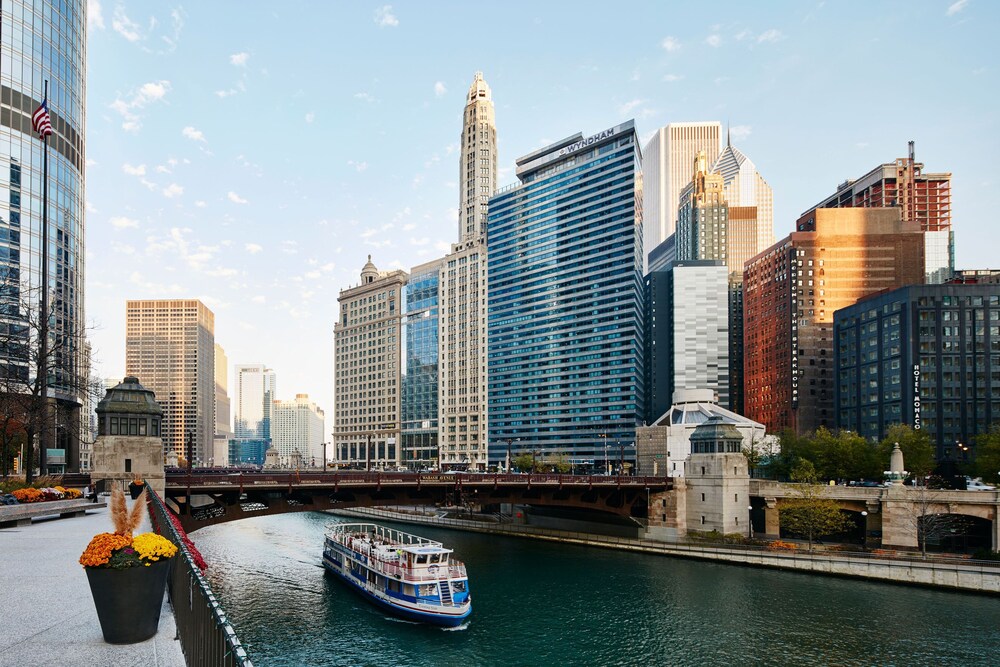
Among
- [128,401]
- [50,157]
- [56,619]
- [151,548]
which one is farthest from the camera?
[50,157]

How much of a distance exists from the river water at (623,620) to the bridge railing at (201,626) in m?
32.4

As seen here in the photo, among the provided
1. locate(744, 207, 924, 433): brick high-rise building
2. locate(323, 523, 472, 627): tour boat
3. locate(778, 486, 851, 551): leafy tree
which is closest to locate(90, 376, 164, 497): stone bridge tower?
locate(323, 523, 472, 627): tour boat

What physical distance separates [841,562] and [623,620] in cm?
2746

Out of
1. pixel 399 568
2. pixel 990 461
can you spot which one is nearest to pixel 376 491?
pixel 399 568

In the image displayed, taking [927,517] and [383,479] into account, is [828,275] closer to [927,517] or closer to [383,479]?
[927,517]

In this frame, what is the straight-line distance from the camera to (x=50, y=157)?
95688mm

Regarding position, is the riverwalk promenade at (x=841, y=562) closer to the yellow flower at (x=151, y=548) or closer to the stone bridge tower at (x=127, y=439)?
the stone bridge tower at (x=127, y=439)

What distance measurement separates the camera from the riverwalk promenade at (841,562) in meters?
59.7

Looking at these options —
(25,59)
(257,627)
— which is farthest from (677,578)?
(25,59)

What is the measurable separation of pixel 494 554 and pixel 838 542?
130 ft

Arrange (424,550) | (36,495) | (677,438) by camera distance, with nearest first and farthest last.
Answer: (36,495) < (424,550) < (677,438)

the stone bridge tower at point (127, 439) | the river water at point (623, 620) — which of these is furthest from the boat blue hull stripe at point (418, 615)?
the stone bridge tower at point (127, 439)

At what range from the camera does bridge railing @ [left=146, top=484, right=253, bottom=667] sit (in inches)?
319

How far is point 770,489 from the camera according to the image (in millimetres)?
84438
